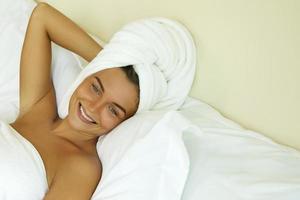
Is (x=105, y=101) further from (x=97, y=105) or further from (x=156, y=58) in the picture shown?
(x=156, y=58)

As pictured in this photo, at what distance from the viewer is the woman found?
115 centimetres

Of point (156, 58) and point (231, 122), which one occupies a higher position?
point (156, 58)

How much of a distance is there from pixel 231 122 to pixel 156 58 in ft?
0.91

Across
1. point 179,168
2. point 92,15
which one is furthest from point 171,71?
point 92,15

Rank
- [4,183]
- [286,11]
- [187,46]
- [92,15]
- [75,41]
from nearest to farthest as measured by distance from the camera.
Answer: [286,11], [4,183], [187,46], [75,41], [92,15]

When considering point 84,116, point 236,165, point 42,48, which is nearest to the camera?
point 236,165

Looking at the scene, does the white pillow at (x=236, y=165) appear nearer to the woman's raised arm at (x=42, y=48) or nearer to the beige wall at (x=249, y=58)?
the beige wall at (x=249, y=58)

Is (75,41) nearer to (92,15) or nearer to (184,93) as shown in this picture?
(92,15)

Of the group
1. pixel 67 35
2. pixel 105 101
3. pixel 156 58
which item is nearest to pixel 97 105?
pixel 105 101

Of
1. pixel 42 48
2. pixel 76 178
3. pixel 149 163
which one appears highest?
pixel 42 48

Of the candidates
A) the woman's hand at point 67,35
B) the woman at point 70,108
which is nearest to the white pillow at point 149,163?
the woman at point 70,108

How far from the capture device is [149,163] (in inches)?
38.5

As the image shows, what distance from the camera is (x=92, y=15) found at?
4.98 feet

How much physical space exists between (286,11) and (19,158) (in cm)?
79
